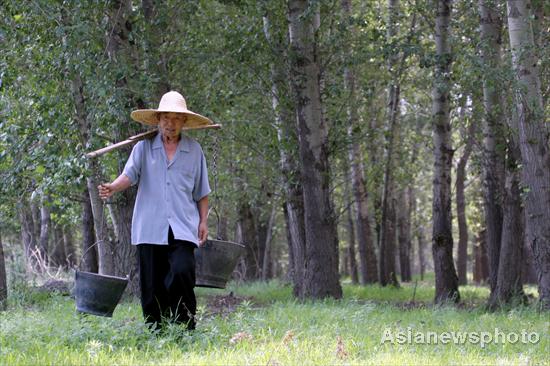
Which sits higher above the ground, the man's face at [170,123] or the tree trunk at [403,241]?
the man's face at [170,123]

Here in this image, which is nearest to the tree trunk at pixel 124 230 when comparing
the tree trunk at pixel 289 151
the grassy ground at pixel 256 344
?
the tree trunk at pixel 289 151

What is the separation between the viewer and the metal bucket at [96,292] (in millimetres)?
6637

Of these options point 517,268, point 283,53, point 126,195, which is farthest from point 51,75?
point 517,268

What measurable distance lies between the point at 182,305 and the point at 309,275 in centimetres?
623

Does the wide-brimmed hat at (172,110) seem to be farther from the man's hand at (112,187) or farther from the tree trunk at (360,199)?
the tree trunk at (360,199)

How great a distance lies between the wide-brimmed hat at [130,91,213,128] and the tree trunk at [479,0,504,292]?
689cm

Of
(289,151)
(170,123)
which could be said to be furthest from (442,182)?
(170,123)

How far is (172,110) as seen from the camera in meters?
6.70

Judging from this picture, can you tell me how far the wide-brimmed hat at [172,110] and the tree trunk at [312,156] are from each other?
17.7 feet

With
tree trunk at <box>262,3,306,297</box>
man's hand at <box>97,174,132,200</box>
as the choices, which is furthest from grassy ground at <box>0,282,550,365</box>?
tree trunk at <box>262,3,306,297</box>

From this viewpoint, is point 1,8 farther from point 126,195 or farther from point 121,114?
point 126,195

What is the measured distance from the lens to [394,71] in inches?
670

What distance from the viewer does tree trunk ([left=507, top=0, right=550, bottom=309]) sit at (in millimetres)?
11289

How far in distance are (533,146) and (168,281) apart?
261 inches
